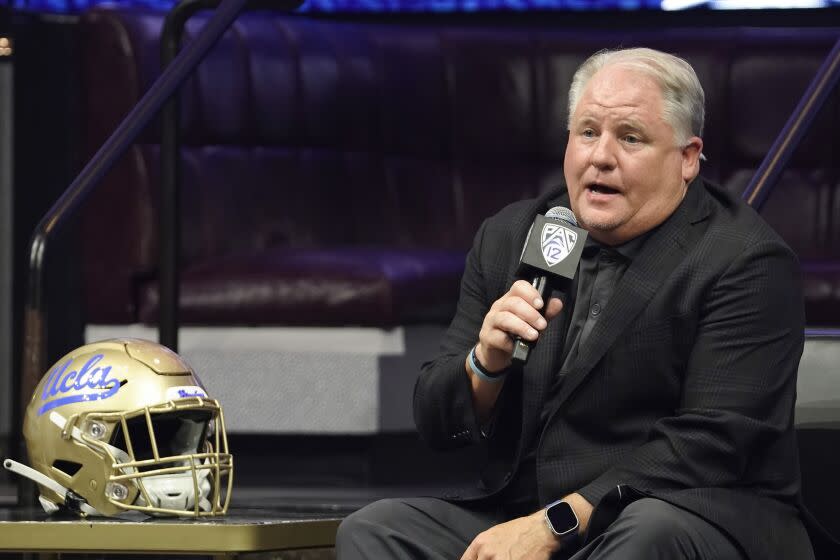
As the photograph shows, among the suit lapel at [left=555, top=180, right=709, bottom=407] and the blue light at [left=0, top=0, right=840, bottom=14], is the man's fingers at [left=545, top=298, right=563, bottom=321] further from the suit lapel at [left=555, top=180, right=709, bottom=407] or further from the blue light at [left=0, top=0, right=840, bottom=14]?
the blue light at [left=0, top=0, right=840, bottom=14]

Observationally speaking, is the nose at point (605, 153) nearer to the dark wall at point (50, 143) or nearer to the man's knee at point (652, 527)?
the man's knee at point (652, 527)

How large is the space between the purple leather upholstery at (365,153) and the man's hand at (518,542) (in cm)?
162

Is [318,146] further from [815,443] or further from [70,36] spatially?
[815,443]

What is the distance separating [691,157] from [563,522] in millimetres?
591

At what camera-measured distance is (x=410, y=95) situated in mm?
4605

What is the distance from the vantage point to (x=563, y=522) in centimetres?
205

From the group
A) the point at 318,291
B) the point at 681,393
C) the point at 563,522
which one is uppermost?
the point at 681,393

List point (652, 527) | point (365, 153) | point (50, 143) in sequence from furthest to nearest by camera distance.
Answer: point (365, 153) → point (50, 143) → point (652, 527)

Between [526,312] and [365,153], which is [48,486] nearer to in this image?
[526,312]

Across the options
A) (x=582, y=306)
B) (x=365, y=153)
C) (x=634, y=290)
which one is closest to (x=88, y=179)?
(x=582, y=306)

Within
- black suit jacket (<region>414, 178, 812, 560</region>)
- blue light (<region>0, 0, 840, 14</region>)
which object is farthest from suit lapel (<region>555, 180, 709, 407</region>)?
blue light (<region>0, 0, 840, 14</region>)

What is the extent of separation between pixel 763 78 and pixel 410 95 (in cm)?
109

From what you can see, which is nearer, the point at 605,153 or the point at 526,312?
the point at 526,312

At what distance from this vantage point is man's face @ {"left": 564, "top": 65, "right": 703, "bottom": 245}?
7.23 feet
